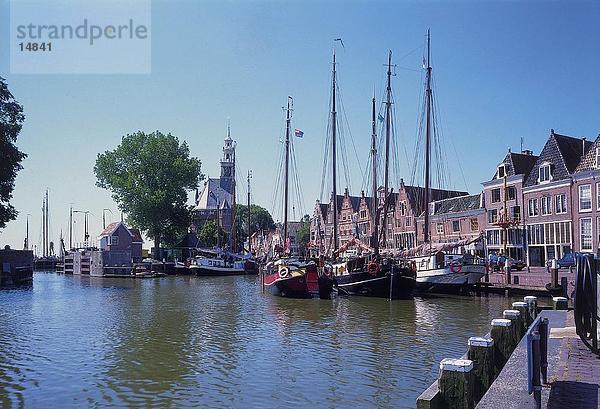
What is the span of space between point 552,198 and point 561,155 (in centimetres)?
424

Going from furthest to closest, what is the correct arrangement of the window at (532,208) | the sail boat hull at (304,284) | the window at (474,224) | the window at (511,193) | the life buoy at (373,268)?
the window at (474,224) → the window at (511,193) → the window at (532,208) → the life buoy at (373,268) → the sail boat hull at (304,284)

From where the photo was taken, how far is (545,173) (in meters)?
55.9

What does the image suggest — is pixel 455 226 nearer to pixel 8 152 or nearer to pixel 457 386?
pixel 8 152

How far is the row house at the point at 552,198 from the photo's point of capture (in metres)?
52.5

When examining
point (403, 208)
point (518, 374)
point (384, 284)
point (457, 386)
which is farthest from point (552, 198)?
point (457, 386)

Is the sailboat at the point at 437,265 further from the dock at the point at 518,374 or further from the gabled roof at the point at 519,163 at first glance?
the dock at the point at 518,374

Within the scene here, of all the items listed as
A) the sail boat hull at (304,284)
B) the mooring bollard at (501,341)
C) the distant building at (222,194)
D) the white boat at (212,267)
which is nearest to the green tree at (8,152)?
the sail boat hull at (304,284)

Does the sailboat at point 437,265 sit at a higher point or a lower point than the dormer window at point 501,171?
lower

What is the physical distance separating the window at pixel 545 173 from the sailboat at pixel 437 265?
12.8 m

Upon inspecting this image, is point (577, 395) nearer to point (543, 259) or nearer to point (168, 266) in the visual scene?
point (543, 259)

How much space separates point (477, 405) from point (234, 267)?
79.2 metres

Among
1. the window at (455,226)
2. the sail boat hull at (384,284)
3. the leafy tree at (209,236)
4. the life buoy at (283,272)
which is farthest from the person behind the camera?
the leafy tree at (209,236)

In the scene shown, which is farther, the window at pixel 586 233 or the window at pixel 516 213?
the window at pixel 516 213

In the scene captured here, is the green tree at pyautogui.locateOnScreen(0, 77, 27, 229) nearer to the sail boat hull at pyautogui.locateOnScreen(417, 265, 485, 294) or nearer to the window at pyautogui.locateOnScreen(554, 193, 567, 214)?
the sail boat hull at pyautogui.locateOnScreen(417, 265, 485, 294)
